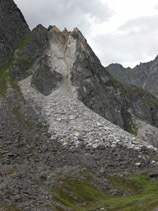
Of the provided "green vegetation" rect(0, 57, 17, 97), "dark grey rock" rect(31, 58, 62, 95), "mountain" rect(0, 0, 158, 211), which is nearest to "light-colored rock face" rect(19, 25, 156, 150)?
"mountain" rect(0, 0, 158, 211)

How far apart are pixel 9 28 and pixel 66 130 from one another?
65.7 m

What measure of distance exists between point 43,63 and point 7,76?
42.4 feet

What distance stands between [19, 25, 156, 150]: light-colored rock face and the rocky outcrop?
64.0 feet

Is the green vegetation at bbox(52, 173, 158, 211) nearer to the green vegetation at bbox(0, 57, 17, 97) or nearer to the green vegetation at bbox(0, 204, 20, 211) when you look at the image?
the green vegetation at bbox(0, 204, 20, 211)

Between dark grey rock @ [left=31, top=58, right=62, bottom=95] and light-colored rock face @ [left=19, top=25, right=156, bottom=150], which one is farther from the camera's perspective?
dark grey rock @ [left=31, top=58, right=62, bottom=95]

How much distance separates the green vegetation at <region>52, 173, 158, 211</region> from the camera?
79.8ft

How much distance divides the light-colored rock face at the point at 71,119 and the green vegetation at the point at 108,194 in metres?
10.6

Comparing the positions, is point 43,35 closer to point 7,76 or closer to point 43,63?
point 43,63

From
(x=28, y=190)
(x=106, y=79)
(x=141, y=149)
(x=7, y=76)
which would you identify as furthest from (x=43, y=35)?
(x=28, y=190)

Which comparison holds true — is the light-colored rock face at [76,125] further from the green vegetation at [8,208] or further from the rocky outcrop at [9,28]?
the rocky outcrop at [9,28]

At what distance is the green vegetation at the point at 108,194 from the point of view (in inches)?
957

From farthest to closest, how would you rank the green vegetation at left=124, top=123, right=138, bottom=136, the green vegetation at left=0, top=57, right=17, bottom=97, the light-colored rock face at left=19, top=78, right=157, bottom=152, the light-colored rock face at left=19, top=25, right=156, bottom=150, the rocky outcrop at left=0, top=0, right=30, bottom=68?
the rocky outcrop at left=0, top=0, right=30, bottom=68, the green vegetation at left=0, top=57, right=17, bottom=97, the green vegetation at left=124, top=123, right=138, bottom=136, the light-colored rock face at left=19, top=25, right=156, bottom=150, the light-colored rock face at left=19, top=78, right=157, bottom=152

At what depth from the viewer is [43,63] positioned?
74.4 m

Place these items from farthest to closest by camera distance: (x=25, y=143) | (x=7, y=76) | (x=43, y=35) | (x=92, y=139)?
(x=43, y=35) < (x=7, y=76) < (x=92, y=139) < (x=25, y=143)
